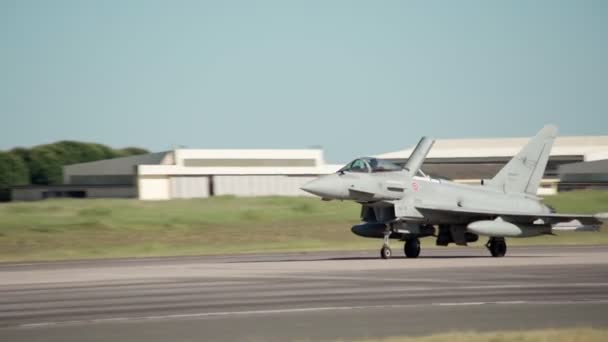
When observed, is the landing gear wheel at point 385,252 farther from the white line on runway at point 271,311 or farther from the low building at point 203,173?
the low building at point 203,173

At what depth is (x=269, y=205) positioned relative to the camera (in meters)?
60.4

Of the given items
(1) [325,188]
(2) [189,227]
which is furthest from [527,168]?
(2) [189,227]

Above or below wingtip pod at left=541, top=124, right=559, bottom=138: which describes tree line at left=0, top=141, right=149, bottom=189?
below

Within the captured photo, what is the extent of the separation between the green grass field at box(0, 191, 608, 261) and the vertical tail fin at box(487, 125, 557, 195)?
8808mm

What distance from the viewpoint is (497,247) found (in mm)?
32531

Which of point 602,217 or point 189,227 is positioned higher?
point 602,217

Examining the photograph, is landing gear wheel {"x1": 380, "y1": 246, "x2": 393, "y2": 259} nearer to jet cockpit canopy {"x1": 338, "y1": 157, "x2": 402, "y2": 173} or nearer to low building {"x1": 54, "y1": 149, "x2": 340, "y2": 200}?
jet cockpit canopy {"x1": 338, "y1": 157, "x2": 402, "y2": 173}

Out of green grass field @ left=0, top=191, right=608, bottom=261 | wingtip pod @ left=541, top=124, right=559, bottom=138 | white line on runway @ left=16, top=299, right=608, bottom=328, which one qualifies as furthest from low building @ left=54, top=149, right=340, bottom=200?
white line on runway @ left=16, top=299, right=608, bottom=328

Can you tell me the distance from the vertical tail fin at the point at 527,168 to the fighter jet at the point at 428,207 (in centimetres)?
8

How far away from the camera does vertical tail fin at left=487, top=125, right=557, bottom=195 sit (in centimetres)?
3400

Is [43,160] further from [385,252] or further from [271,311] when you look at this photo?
[271,311]

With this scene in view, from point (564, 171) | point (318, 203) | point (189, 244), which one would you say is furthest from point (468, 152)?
point (189, 244)

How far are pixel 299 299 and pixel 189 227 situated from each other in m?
32.1

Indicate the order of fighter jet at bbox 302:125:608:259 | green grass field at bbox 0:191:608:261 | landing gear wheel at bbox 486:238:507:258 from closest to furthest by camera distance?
fighter jet at bbox 302:125:608:259 → landing gear wheel at bbox 486:238:507:258 → green grass field at bbox 0:191:608:261
